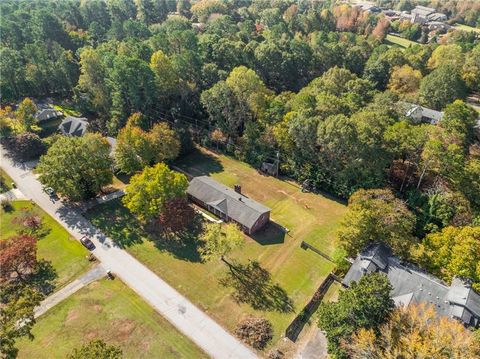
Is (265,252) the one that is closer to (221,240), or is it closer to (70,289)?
(221,240)

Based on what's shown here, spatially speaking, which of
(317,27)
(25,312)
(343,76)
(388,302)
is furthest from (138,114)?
(317,27)

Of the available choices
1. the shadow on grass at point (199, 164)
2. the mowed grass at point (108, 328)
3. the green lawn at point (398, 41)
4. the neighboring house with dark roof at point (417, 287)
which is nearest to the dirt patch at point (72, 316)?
the mowed grass at point (108, 328)

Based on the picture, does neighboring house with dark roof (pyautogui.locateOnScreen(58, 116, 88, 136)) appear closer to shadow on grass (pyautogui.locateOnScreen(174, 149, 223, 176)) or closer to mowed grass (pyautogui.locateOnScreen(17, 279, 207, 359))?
shadow on grass (pyautogui.locateOnScreen(174, 149, 223, 176))

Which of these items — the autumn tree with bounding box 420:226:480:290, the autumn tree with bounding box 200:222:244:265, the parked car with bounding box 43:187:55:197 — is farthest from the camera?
the parked car with bounding box 43:187:55:197

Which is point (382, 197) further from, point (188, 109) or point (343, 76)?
point (188, 109)

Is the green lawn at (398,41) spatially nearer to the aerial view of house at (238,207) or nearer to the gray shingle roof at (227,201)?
the aerial view of house at (238,207)

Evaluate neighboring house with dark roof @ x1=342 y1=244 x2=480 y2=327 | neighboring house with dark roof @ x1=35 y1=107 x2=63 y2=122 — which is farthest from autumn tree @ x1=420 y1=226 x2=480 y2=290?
neighboring house with dark roof @ x1=35 y1=107 x2=63 y2=122
